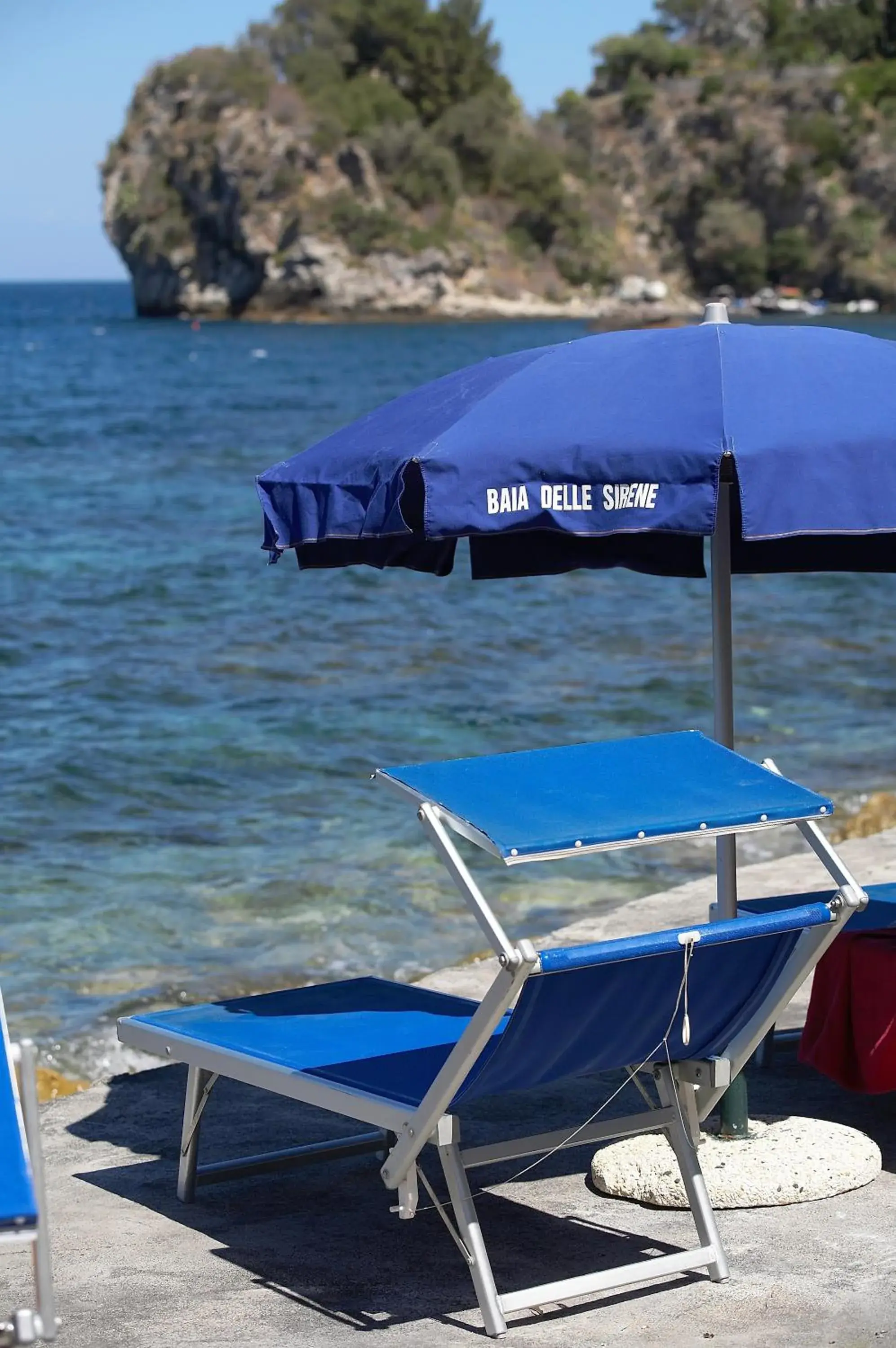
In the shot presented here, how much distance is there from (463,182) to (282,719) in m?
113

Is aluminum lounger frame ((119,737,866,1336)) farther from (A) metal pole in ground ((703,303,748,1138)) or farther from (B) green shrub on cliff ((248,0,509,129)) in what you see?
(B) green shrub on cliff ((248,0,509,129))

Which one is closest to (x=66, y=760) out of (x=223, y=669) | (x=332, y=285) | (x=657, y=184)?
(x=223, y=669)

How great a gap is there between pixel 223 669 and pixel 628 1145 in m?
10.7

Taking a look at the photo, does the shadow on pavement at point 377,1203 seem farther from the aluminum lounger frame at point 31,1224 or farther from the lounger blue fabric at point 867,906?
the aluminum lounger frame at point 31,1224

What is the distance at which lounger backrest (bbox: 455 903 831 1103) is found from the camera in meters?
3.28

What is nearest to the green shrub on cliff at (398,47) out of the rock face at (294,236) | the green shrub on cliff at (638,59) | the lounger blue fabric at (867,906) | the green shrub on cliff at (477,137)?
the green shrub on cliff at (477,137)

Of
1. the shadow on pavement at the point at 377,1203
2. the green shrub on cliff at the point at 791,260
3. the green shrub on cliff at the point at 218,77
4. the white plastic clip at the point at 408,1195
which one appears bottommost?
the shadow on pavement at the point at 377,1203

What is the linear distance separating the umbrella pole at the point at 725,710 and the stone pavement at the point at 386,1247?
312 millimetres

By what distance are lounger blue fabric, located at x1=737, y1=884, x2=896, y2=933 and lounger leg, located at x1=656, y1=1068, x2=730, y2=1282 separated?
0.95 metres

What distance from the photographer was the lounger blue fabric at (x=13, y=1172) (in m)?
2.49

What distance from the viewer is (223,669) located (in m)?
14.7

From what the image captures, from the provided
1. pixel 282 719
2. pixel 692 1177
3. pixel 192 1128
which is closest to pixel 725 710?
pixel 692 1177

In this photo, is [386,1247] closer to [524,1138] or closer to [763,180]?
[524,1138]

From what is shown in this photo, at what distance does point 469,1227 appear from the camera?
11.2 feet
